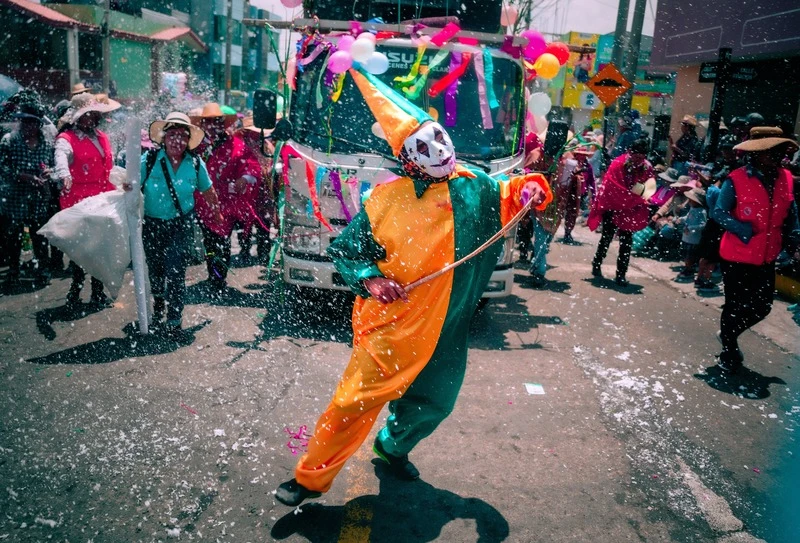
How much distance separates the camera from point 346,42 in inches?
216

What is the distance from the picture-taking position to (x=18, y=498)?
305cm

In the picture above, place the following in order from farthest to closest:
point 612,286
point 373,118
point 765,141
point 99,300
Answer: point 612,286, point 99,300, point 373,118, point 765,141

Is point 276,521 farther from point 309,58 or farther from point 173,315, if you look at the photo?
point 309,58

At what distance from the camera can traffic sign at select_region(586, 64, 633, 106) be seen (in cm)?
1295

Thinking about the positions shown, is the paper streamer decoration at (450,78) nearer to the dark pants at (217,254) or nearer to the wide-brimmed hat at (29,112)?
the dark pants at (217,254)

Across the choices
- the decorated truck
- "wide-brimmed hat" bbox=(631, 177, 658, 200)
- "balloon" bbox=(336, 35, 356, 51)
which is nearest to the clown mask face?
the decorated truck

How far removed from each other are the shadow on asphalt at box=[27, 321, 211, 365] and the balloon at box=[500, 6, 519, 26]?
4.64 m

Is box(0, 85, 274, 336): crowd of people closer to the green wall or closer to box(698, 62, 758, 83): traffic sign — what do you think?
box(698, 62, 758, 83): traffic sign

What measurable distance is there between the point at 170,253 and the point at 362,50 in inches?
95.8

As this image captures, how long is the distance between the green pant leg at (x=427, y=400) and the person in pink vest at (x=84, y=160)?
421cm

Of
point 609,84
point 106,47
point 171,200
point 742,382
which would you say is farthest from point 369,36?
point 106,47

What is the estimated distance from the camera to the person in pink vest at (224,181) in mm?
7121

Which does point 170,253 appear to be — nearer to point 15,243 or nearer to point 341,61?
point 341,61

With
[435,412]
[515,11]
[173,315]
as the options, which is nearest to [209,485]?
[435,412]
